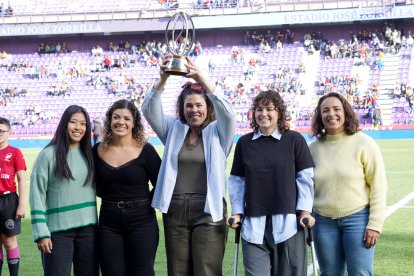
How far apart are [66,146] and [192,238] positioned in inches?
45.6

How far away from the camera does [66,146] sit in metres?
5.45

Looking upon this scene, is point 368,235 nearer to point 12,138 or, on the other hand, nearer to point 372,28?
point 12,138

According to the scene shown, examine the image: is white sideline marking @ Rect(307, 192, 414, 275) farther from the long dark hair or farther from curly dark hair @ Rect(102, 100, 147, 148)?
the long dark hair

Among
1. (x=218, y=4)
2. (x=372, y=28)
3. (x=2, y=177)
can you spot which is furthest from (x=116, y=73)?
(x=2, y=177)

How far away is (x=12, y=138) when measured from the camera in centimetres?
3850

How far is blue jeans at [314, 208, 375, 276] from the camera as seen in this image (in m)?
5.23

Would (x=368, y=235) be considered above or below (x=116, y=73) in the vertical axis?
below

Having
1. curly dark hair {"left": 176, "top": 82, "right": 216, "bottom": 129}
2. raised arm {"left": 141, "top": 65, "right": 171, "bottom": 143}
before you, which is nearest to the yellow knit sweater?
curly dark hair {"left": 176, "top": 82, "right": 216, "bottom": 129}

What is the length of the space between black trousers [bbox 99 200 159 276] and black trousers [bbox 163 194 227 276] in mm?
192

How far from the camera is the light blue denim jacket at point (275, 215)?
16.5 ft

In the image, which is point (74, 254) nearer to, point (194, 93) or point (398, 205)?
point (194, 93)

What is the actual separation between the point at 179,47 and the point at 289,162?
113 cm

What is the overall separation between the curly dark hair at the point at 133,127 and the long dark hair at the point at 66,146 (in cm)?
13

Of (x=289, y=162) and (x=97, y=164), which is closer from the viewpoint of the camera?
(x=289, y=162)
